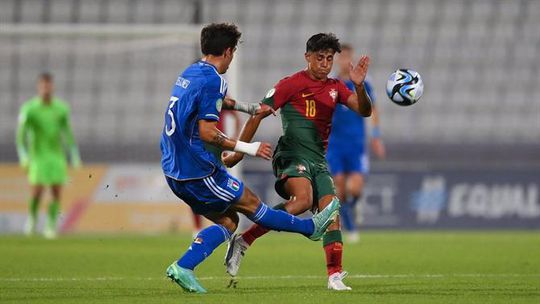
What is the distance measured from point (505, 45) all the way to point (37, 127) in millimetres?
10031

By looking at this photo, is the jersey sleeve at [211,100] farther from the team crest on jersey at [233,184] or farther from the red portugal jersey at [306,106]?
the red portugal jersey at [306,106]

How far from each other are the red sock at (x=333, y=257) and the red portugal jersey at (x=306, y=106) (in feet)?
2.28

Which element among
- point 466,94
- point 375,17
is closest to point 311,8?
point 375,17

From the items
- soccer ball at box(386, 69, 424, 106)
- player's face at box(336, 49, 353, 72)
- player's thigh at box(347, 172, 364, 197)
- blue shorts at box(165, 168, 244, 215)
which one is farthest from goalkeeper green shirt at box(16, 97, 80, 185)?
blue shorts at box(165, 168, 244, 215)

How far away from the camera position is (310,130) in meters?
8.72

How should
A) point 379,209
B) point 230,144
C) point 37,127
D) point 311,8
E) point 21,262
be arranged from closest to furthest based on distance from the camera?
point 230,144 → point 21,262 → point 37,127 → point 379,209 → point 311,8

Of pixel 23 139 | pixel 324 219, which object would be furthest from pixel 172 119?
pixel 23 139

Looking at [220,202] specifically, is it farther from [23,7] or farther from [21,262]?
[23,7]

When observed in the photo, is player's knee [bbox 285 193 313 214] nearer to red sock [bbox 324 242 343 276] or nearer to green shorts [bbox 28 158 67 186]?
red sock [bbox 324 242 343 276]

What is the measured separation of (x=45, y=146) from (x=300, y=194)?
935cm

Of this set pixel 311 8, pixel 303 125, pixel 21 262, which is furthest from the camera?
pixel 311 8

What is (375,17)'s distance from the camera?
2322cm

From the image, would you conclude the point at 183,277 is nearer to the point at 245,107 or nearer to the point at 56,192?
the point at 245,107

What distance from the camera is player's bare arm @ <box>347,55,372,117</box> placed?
8086 mm
